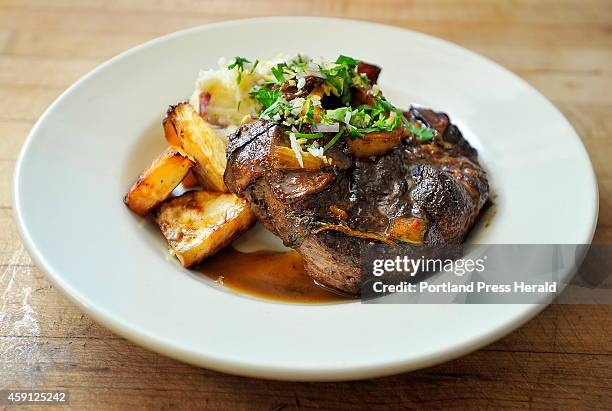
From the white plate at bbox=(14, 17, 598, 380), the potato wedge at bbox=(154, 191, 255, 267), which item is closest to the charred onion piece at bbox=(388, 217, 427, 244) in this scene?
the white plate at bbox=(14, 17, 598, 380)

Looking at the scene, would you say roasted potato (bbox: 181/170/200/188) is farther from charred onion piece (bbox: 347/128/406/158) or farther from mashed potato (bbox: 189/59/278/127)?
charred onion piece (bbox: 347/128/406/158)

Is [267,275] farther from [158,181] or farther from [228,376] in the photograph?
[158,181]

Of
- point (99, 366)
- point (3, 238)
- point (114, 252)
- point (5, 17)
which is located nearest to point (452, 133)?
point (114, 252)

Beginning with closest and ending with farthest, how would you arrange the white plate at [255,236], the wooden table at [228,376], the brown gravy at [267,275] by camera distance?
the white plate at [255,236], the wooden table at [228,376], the brown gravy at [267,275]

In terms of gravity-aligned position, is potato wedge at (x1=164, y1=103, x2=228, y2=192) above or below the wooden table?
above

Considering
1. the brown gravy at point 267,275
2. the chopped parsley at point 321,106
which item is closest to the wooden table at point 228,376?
the brown gravy at point 267,275

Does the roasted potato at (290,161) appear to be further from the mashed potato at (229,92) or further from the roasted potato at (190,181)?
the roasted potato at (190,181)
